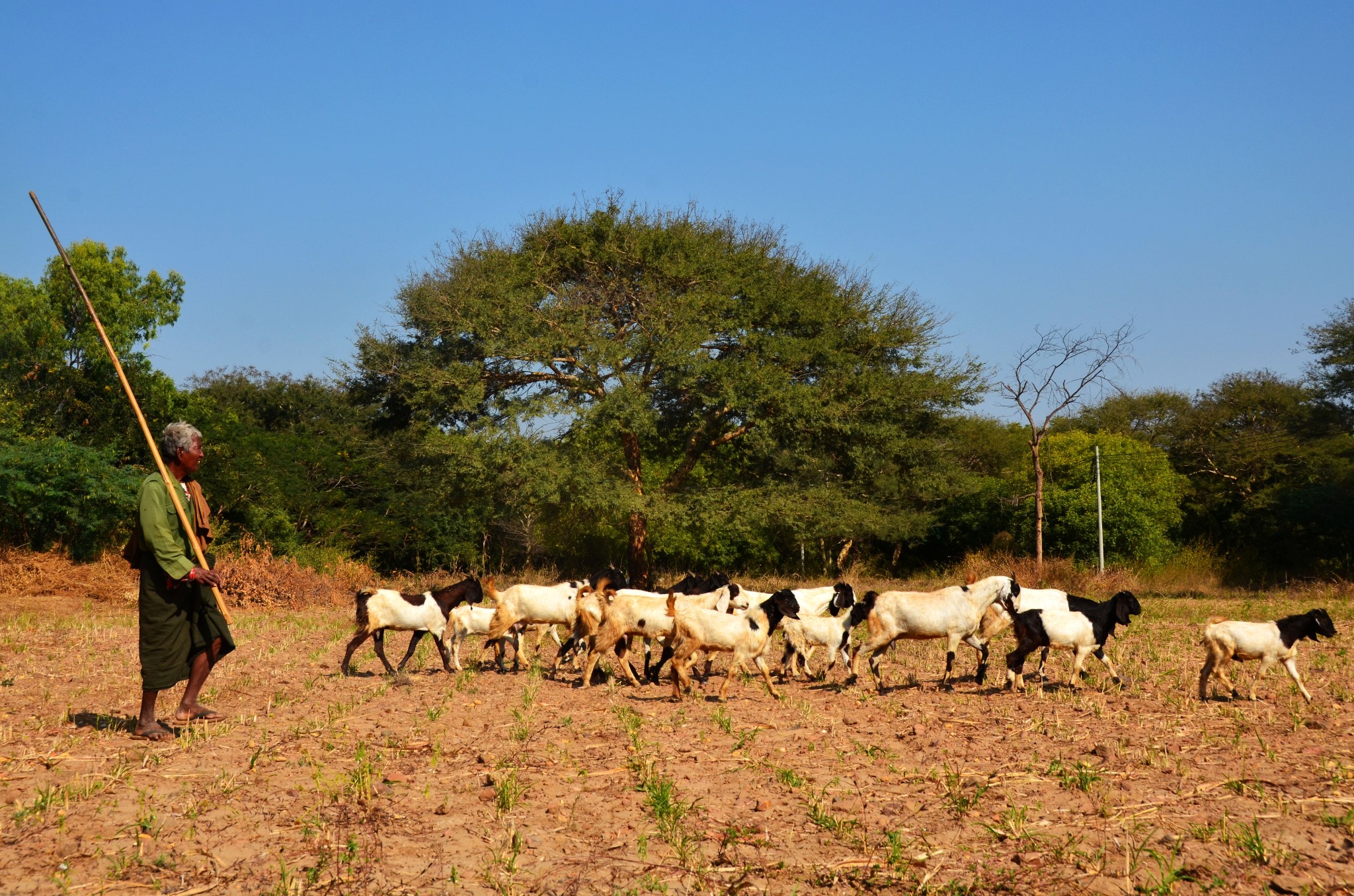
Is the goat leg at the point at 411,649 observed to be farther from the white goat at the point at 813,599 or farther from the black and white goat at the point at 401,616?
the white goat at the point at 813,599

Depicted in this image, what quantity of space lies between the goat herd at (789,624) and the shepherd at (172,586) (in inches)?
160

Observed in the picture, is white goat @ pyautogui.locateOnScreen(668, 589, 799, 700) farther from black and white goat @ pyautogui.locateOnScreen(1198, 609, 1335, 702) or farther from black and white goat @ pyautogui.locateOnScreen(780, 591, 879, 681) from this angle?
black and white goat @ pyautogui.locateOnScreen(1198, 609, 1335, 702)

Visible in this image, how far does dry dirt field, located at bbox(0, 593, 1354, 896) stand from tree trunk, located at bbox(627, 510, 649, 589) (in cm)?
1759

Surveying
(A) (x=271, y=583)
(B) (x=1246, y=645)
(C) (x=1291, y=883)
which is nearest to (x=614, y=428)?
(A) (x=271, y=583)

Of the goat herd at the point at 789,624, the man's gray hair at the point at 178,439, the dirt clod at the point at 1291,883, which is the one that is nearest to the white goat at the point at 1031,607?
the goat herd at the point at 789,624

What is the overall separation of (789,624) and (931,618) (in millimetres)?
1630

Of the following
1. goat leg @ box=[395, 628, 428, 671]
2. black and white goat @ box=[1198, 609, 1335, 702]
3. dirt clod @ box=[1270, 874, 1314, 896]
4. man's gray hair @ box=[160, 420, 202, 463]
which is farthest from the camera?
goat leg @ box=[395, 628, 428, 671]

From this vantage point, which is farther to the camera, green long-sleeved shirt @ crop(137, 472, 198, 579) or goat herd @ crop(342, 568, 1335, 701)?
goat herd @ crop(342, 568, 1335, 701)

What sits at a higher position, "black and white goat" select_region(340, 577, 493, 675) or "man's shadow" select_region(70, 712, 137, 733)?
"black and white goat" select_region(340, 577, 493, 675)

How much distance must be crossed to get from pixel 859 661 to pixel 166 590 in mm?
9096

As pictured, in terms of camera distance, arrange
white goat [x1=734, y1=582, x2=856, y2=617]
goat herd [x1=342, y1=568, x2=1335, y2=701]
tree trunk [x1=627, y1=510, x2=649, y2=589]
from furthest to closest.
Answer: tree trunk [x1=627, y1=510, x2=649, y2=589], white goat [x1=734, y1=582, x2=856, y2=617], goat herd [x1=342, y1=568, x2=1335, y2=701]

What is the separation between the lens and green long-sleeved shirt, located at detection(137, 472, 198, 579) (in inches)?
301

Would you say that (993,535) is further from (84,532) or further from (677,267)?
(84,532)

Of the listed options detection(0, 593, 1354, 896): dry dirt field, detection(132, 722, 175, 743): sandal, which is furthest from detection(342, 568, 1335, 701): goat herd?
detection(132, 722, 175, 743): sandal
